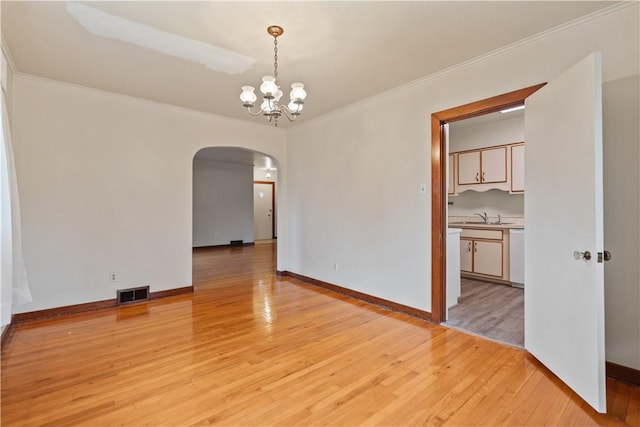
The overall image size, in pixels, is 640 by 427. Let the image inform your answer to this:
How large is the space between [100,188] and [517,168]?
5898mm

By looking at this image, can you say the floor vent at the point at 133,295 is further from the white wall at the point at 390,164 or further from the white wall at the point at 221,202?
the white wall at the point at 221,202

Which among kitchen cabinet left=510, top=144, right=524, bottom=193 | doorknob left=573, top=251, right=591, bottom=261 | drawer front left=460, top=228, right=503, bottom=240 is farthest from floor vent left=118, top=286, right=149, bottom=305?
kitchen cabinet left=510, top=144, right=524, bottom=193

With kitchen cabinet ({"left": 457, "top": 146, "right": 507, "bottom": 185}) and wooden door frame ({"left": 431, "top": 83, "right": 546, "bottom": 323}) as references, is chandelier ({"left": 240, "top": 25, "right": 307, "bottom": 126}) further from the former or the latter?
kitchen cabinet ({"left": 457, "top": 146, "right": 507, "bottom": 185})

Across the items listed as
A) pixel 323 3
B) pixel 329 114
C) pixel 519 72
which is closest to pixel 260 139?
pixel 329 114

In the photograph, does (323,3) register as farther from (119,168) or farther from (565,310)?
(119,168)

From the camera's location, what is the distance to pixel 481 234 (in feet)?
16.0

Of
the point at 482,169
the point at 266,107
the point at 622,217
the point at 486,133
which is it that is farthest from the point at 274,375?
the point at 486,133

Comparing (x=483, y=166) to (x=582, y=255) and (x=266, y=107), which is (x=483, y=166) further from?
(x=266, y=107)

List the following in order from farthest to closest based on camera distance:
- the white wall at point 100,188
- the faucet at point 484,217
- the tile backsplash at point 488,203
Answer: the faucet at point 484,217, the tile backsplash at point 488,203, the white wall at point 100,188

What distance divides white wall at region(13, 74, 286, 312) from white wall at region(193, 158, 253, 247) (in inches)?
192

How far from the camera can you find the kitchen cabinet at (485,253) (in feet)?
15.1

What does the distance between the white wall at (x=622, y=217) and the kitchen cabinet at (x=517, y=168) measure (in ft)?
9.18

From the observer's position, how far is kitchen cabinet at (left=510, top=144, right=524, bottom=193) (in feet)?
15.6

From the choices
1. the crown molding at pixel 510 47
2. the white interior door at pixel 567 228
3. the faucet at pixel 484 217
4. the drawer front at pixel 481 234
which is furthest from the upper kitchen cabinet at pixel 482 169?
the white interior door at pixel 567 228
